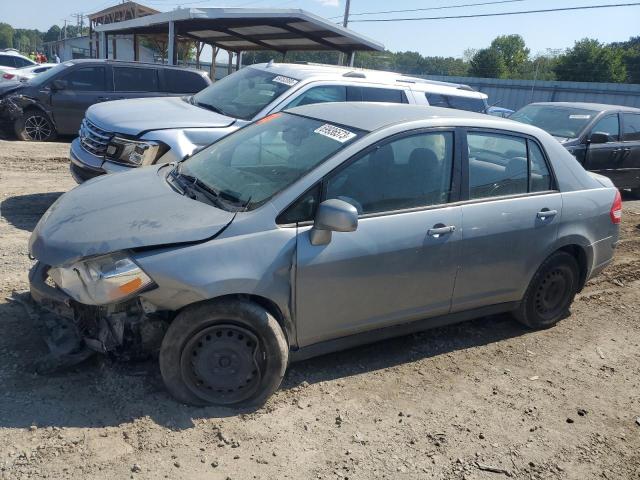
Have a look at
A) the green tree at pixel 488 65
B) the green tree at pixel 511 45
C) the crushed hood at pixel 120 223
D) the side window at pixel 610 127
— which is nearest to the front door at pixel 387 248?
the crushed hood at pixel 120 223

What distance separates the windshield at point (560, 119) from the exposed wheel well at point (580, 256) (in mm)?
5325

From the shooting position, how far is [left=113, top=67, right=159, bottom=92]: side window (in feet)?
37.6

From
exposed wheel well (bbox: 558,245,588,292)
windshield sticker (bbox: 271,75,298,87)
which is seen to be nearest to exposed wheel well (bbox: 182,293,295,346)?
exposed wheel well (bbox: 558,245,588,292)

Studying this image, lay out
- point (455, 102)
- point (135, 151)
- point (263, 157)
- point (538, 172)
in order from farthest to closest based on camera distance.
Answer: point (455, 102)
point (135, 151)
point (538, 172)
point (263, 157)

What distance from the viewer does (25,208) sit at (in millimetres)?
6633

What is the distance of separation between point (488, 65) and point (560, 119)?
49328 millimetres

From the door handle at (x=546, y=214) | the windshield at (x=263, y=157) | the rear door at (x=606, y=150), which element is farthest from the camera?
the rear door at (x=606, y=150)

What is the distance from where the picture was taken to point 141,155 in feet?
19.4

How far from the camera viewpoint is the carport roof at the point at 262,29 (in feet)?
47.5

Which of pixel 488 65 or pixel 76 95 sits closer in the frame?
pixel 76 95

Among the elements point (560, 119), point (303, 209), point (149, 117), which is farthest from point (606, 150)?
point (303, 209)

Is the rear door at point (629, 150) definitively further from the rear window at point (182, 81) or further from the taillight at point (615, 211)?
the rear window at point (182, 81)

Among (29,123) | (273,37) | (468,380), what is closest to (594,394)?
(468,380)

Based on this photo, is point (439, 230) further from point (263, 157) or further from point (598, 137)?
point (598, 137)
